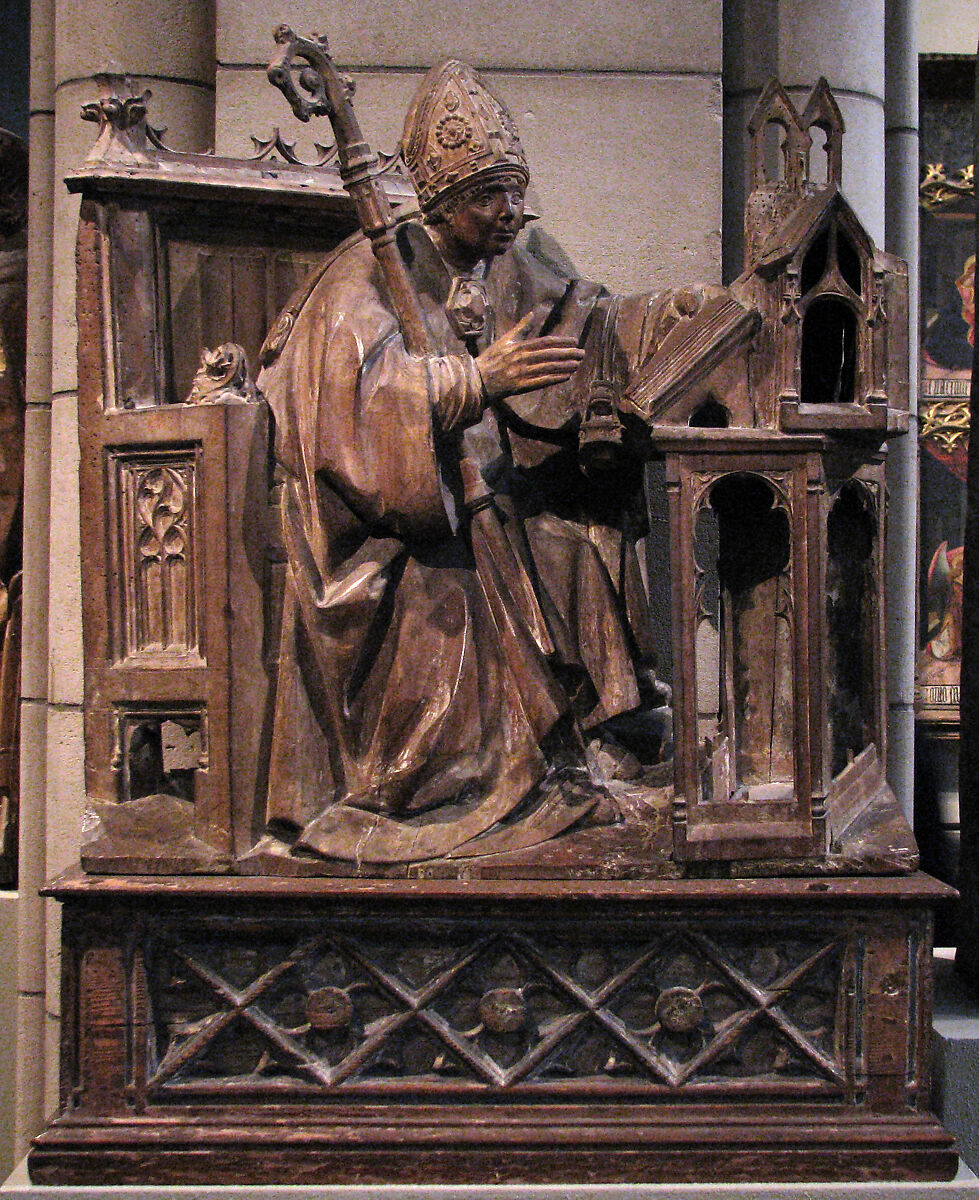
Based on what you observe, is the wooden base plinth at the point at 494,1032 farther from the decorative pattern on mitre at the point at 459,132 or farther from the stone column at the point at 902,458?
the decorative pattern on mitre at the point at 459,132

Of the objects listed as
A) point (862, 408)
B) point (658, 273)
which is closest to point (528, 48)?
point (658, 273)

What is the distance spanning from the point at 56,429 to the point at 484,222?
1.27 meters

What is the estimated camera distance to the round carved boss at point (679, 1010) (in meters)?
2.75

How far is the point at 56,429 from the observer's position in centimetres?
359

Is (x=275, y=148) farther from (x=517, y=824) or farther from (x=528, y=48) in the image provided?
(x=517, y=824)

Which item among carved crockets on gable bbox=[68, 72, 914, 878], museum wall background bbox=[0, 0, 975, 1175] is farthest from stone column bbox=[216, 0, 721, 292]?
carved crockets on gable bbox=[68, 72, 914, 878]

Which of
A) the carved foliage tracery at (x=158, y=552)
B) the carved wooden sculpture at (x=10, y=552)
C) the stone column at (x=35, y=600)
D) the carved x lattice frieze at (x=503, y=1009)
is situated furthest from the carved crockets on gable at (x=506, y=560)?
the carved wooden sculpture at (x=10, y=552)

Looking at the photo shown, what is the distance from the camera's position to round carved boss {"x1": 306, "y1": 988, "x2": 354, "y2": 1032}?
2.74 meters

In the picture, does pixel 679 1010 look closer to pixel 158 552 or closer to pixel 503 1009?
pixel 503 1009

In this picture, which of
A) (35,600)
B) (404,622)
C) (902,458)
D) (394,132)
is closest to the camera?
(404,622)

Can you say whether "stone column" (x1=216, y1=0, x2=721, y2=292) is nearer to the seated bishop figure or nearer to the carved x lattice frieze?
the seated bishop figure

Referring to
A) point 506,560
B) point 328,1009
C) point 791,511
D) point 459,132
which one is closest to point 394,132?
point 459,132

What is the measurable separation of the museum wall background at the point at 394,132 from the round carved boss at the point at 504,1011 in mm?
1259

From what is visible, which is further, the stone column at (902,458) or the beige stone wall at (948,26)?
the beige stone wall at (948,26)
